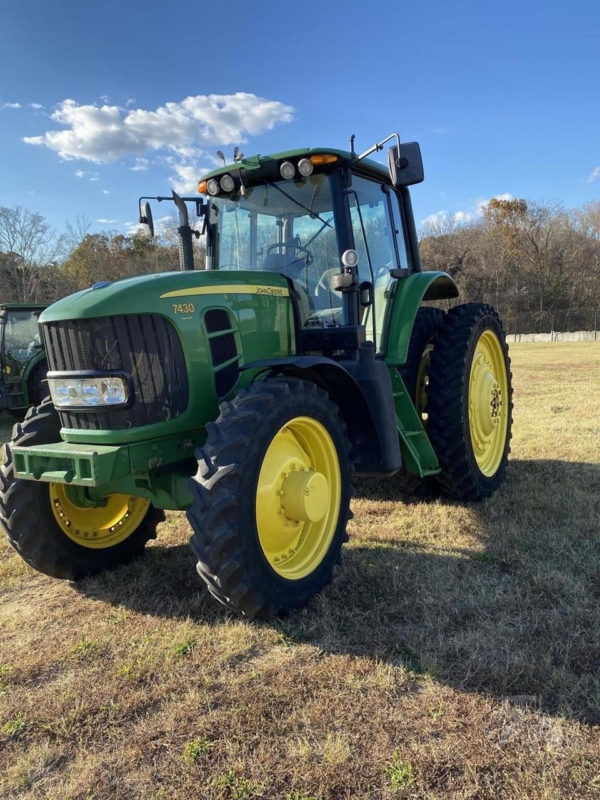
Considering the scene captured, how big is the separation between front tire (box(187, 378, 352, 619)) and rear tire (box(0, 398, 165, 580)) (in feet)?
3.96

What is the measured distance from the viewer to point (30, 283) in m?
32.8

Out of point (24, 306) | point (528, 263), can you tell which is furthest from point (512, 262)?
point (24, 306)

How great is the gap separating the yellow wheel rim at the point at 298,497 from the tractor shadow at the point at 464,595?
0.26 metres

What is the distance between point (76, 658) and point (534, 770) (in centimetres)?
200

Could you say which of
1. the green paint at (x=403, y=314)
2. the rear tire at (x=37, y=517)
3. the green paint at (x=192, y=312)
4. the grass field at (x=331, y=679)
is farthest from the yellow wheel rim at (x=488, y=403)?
the rear tire at (x=37, y=517)

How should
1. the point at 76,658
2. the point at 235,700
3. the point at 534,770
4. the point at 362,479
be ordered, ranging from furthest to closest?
the point at 362,479
the point at 76,658
the point at 235,700
the point at 534,770

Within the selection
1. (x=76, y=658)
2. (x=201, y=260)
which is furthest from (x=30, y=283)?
(x=76, y=658)

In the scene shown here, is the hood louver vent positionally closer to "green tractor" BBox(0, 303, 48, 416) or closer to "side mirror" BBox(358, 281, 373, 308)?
"side mirror" BBox(358, 281, 373, 308)

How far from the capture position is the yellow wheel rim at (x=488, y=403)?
506 centimetres

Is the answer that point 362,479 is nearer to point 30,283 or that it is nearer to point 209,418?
point 209,418

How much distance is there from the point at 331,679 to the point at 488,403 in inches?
126

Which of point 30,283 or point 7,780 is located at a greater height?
point 30,283

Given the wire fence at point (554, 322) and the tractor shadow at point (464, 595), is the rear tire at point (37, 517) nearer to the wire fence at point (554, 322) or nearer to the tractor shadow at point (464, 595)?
the tractor shadow at point (464, 595)

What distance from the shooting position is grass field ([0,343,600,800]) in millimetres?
2006
